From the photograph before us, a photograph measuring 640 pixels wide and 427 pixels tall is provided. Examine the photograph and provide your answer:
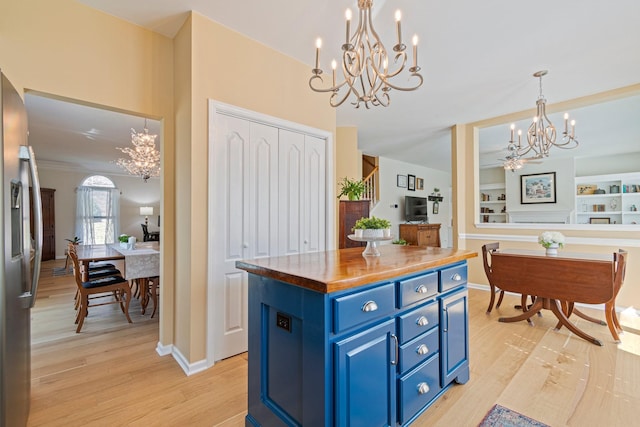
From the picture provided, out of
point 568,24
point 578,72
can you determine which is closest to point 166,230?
point 568,24

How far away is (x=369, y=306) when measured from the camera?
1313 millimetres

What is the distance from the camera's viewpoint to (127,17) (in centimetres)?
232

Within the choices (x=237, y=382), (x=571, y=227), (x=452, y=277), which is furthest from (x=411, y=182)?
(x=237, y=382)

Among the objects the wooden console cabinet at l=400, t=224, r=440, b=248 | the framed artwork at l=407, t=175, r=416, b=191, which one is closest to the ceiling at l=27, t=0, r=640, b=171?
the wooden console cabinet at l=400, t=224, r=440, b=248

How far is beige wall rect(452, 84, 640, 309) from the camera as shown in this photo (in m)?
3.44

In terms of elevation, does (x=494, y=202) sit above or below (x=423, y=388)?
above

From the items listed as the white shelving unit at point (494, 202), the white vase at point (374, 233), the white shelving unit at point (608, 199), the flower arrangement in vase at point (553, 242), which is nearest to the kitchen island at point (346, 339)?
the white vase at point (374, 233)

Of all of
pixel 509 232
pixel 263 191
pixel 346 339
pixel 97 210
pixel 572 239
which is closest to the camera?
pixel 346 339

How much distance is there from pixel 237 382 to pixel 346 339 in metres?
1.30

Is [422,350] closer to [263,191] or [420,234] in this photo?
[263,191]

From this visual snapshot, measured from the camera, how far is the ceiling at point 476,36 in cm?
221

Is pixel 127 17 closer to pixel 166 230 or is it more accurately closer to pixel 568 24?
pixel 166 230

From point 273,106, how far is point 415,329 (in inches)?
87.8

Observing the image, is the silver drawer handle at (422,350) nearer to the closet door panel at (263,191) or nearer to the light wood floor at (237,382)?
the light wood floor at (237,382)
